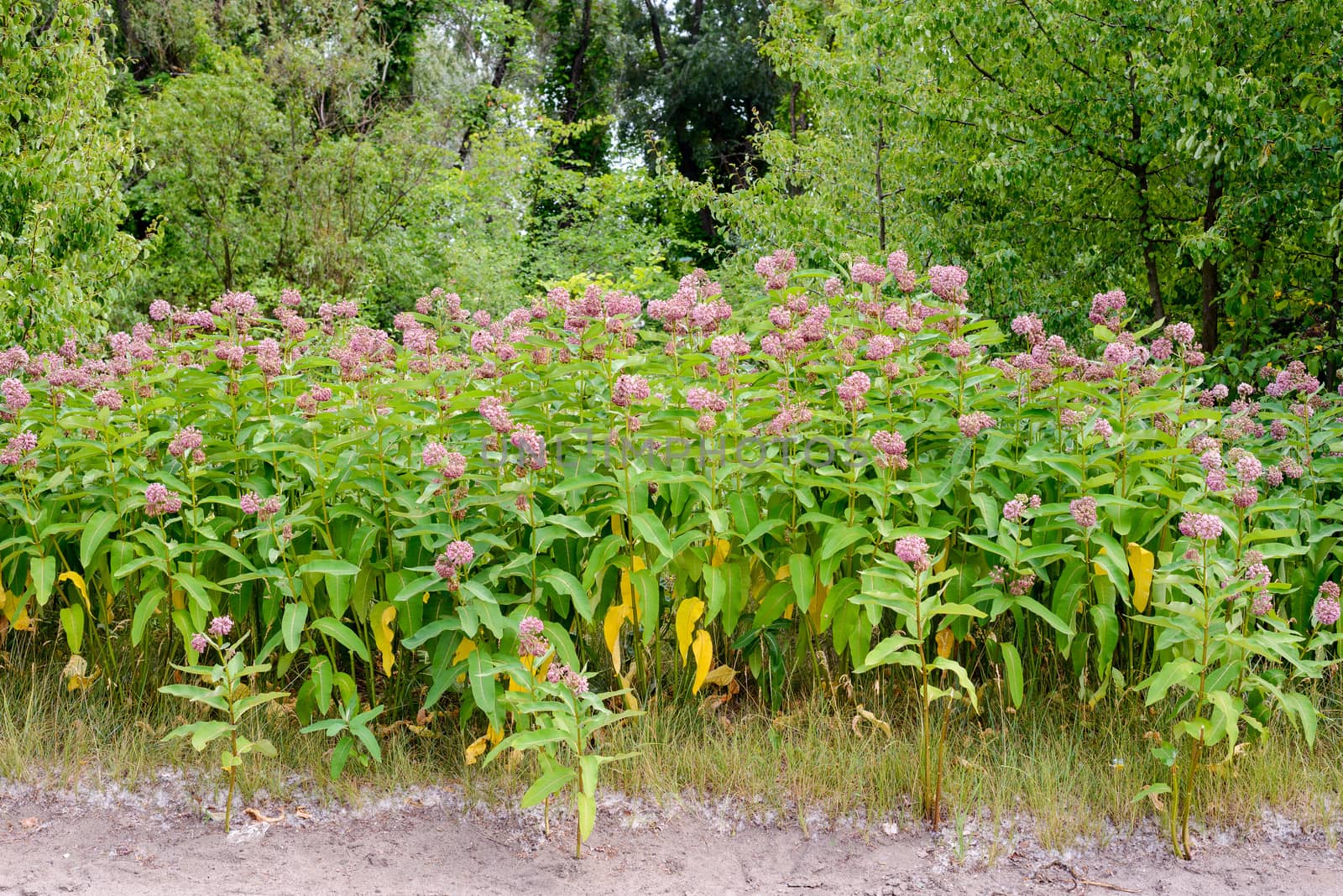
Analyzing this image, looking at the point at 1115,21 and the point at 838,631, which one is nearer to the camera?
the point at 838,631

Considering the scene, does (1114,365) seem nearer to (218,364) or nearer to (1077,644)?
(1077,644)

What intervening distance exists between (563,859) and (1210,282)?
5384 mm

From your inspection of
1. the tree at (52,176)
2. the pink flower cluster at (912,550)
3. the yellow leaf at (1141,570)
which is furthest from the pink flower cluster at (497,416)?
the tree at (52,176)

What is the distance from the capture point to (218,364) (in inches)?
140

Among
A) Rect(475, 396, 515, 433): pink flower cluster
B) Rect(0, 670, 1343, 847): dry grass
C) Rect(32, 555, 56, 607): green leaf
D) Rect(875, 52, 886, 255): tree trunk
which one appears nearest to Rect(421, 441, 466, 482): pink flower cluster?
Rect(475, 396, 515, 433): pink flower cluster

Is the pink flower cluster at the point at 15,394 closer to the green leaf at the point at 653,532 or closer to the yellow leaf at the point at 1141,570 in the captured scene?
the green leaf at the point at 653,532

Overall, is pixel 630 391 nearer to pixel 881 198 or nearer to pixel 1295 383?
pixel 1295 383

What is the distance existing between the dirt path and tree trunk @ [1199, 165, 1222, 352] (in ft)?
13.8

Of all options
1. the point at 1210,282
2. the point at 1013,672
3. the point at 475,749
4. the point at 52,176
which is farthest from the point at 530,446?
the point at 1210,282

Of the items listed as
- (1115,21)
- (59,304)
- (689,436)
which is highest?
(1115,21)

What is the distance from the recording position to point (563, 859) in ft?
9.44

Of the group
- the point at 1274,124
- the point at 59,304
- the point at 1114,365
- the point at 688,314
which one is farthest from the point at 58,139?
the point at 1274,124

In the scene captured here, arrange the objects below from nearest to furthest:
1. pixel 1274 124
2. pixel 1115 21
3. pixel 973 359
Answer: pixel 973 359
pixel 1274 124
pixel 1115 21

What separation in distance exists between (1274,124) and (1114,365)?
3.16 m
